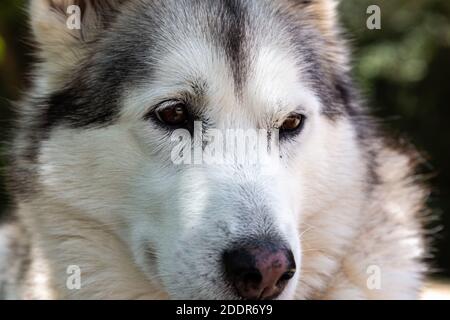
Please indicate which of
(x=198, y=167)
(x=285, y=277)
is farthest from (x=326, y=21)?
(x=285, y=277)

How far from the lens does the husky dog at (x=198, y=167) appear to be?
3693 millimetres

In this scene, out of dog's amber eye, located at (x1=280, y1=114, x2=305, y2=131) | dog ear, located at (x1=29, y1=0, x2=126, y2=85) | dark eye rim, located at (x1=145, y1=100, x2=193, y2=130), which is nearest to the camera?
dark eye rim, located at (x1=145, y1=100, x2=193, y2=130)

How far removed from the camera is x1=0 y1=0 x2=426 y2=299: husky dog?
145 inches

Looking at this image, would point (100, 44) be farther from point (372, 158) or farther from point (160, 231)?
point (372, 158)

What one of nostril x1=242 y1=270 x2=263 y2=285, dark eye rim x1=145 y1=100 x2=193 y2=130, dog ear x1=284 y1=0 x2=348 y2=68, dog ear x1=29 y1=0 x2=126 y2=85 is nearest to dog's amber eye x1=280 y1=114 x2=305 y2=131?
dark eye rim x1=145 y1=100 x2=193 y2=130

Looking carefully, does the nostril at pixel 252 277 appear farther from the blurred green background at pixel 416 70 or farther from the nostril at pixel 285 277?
the blurred green background at pixel 416 70

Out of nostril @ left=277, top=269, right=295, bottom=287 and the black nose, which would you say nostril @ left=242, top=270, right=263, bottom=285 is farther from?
nostril @ left=277, top=269, right=295, bottom=287

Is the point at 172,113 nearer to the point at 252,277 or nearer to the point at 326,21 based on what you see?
the point at 252,277

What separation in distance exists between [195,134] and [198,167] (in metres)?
0.17

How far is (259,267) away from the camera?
11.3 ft

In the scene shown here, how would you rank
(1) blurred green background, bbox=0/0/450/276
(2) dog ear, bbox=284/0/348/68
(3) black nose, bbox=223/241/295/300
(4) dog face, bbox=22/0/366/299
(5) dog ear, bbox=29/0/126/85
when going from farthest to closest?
1. (1) blurred green background, bbox=0/0/450/276
2. (2) dog ear, bbox=284/0/348/68
3. (5) dog ear, bbox=29/0/126/85
4. (4) dog face, bbox=22/0/366/299
5. (3) black nose, bbox=223/241/295/300

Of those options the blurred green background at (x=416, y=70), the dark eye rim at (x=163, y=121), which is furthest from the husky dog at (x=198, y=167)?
the blurred green background at (x=416, y=70)

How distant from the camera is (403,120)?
44.3ft

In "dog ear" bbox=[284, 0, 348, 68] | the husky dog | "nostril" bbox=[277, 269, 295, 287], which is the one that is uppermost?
"dog ear" bbox=[284, 0, 348, 68]
